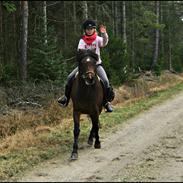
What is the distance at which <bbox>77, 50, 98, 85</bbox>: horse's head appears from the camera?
9155 mm

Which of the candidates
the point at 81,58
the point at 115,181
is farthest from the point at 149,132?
the point at 115,181

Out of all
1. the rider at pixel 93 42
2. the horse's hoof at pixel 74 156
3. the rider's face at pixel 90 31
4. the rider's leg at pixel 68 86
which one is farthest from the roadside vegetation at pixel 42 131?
the rider's face at pixel 90 31

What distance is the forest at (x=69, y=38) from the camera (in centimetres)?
1931

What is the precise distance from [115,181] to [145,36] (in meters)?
37.0

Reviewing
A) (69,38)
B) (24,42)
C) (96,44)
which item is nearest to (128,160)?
(96,44)

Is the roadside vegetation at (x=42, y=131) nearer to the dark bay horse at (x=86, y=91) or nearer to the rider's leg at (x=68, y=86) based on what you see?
the dark bay horse at (x=86, y=91)

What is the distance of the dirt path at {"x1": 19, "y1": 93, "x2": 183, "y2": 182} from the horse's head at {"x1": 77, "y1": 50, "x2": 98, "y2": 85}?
1742mm

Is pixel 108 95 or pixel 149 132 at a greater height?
pixel 108 95

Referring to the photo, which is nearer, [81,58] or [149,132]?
[81,58]

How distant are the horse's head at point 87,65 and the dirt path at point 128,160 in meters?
1.74

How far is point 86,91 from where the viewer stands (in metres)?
9.68

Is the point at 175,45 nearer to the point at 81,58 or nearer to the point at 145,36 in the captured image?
the point at 145,36

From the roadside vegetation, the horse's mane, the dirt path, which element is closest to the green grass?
the roadside vegetation

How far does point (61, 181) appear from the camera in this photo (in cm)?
773
